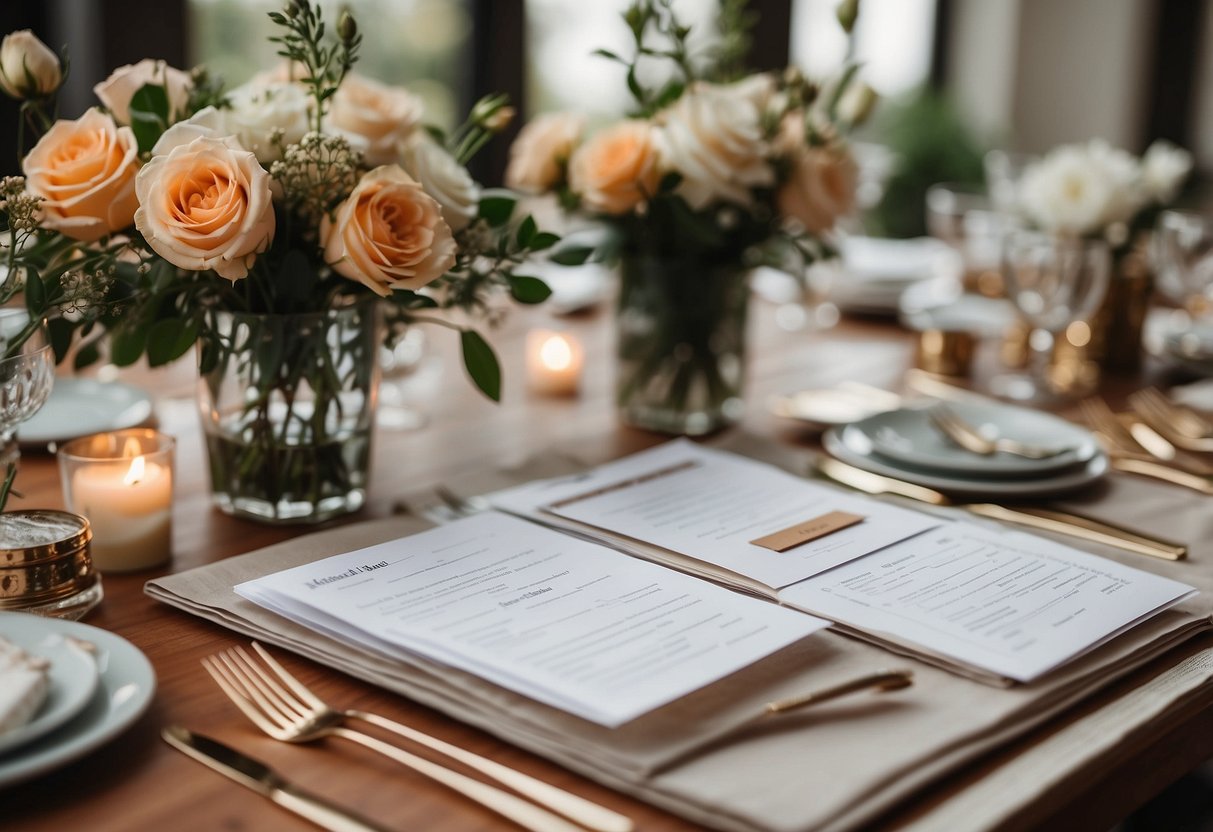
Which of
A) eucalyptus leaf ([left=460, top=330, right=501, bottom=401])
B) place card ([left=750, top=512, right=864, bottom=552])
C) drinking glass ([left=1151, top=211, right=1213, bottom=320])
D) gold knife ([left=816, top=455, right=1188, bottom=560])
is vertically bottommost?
gold knife ([left=816, top=455, right=1188, bottom=560])

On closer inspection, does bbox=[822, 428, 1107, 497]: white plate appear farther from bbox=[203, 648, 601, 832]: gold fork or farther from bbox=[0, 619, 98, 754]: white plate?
→ bbox=[0, 619, 98, 754]: white plate

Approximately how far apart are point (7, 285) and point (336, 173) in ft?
0.77

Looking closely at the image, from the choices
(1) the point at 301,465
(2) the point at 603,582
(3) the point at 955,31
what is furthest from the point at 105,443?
(3) the point at 955,31

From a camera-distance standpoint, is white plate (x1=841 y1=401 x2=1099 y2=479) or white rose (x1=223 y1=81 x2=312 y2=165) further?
white plate (x1=841 y1=401 x2=1099 y2=479)

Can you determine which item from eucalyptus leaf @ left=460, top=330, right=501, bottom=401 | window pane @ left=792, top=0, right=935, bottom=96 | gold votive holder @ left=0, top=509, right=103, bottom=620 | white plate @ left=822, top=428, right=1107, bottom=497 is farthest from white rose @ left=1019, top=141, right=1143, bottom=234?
window pane @ left=792, top=0, right=935, bottom=96

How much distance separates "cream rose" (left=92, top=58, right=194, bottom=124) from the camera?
96 cm

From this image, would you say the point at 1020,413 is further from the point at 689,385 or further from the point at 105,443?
the point at 105,443

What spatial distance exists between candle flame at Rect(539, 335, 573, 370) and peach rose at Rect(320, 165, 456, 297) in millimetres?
550

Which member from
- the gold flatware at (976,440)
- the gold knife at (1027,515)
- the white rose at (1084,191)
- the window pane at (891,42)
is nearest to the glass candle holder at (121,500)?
the gold knife at (1027,515)

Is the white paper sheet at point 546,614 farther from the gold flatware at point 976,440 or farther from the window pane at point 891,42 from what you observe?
the window pane at point 891,42

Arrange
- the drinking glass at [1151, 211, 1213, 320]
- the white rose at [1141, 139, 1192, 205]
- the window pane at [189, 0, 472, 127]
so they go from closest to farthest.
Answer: the drinking glass at [1151, 211, 1213, 320] → the white rose at [1141, 139, 1192, 205] → the window pane at [189, 0, 472, 127]

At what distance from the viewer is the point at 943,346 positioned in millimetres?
1620

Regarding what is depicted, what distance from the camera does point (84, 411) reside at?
1.24m

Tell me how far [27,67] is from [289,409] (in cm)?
33
